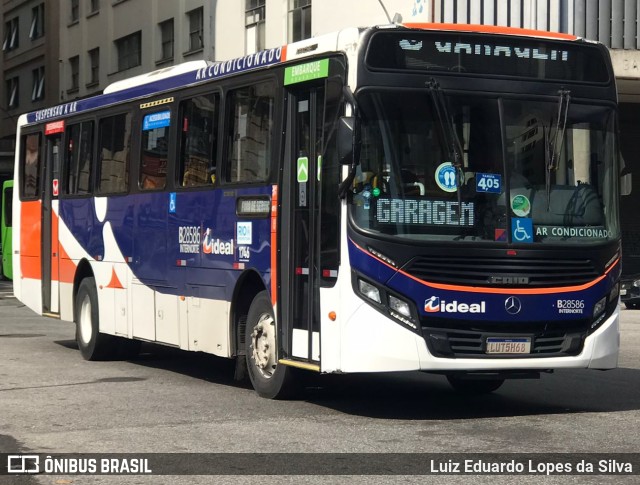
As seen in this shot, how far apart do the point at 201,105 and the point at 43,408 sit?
366 cm

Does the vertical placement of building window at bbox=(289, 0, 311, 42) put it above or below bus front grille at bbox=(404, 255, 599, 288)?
above

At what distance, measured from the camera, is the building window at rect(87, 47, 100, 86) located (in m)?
49.5

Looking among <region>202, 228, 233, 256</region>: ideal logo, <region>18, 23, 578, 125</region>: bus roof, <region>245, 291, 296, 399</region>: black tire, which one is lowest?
<region>245, 291, 296, 399</region>: black tire

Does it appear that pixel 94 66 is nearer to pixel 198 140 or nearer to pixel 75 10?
pixel 75 10

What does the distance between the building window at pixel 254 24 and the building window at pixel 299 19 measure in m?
1.58

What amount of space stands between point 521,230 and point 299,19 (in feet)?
83.1

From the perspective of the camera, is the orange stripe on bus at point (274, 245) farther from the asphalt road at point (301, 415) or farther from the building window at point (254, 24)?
the building window at point (254, 24)

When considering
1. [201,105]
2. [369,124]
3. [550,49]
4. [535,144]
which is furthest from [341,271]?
[201,105]

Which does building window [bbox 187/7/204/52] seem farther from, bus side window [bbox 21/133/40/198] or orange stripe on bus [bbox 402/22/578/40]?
orange stripe on bus [bbox 402/22/578/40]

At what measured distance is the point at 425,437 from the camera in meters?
9.30

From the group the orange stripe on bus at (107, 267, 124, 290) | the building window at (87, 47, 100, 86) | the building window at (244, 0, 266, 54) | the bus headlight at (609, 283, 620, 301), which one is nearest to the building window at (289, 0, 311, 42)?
the building window at (244, 0, 266, 54)

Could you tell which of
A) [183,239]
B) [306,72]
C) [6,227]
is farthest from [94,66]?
[306,72]

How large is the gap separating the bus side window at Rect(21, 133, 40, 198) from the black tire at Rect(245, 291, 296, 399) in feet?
22.7

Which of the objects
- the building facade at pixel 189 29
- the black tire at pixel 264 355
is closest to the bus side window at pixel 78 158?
the building facade at pixel 189 29
